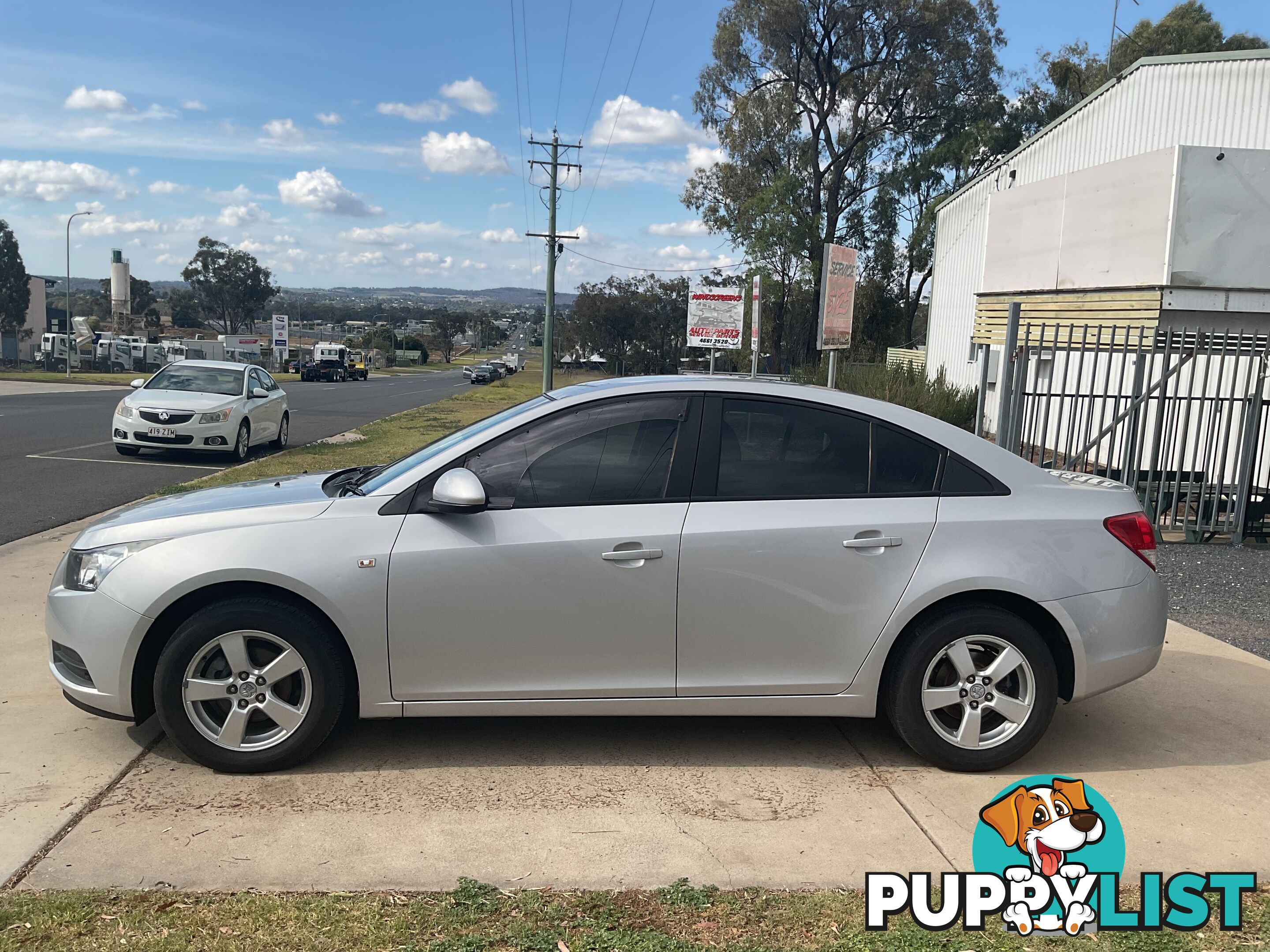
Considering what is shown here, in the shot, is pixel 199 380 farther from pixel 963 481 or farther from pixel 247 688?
pixel 963 481

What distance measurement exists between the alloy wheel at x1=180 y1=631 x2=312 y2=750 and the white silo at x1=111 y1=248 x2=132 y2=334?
106128 millimetres

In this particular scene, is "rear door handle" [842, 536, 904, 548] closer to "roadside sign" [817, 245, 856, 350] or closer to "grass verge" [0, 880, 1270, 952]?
"grass verge" [0, 880, 1270, 952]

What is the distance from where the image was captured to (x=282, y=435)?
59.7ft

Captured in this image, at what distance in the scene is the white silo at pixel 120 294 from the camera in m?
99.9

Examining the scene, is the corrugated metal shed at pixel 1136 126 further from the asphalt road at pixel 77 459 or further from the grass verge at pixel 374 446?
the asphalt road at pixel 77 459

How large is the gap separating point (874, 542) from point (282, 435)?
15.7 meters

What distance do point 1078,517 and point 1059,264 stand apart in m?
13.1

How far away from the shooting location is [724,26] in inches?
1612

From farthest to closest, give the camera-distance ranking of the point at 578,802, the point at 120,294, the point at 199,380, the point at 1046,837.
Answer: the point at 120,294 → the point at 199,380 → the point at 578,802 → the point at 1046,837

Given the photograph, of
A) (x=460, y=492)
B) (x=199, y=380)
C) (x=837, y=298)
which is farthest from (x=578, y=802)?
(x=199, y=380)

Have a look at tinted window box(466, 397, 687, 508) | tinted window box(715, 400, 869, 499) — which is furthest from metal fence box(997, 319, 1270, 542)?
tinted window box(466, 397, 687, 508)

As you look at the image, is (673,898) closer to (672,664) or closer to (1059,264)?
(672,664)

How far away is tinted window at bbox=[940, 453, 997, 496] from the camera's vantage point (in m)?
4.43

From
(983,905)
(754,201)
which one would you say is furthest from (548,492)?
(754,201)
